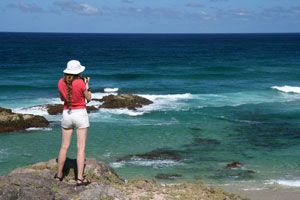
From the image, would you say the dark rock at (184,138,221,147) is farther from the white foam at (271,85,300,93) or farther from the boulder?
the white foam at (271,85,300,93)

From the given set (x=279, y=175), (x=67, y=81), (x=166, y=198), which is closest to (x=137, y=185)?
(x=166, y=198)

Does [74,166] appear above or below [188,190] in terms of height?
above

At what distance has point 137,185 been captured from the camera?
936cm

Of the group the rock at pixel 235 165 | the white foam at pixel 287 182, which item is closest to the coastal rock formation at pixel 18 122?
the rock at pixel 235 165

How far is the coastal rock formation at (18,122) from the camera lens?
21.5m

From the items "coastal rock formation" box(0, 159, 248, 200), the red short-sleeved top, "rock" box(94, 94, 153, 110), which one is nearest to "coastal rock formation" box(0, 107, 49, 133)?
"rock" box(94, 94, 153, 110)

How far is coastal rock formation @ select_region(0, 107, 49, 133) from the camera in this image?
21.5 m

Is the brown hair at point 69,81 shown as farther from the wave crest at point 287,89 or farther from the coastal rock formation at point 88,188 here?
the wave crest at point 287,89

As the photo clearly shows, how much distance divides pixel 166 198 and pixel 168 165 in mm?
6998

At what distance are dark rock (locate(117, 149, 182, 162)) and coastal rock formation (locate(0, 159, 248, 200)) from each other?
6466mm

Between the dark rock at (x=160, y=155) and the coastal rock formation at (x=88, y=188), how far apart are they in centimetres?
647

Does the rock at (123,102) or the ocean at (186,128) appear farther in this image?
the rock at (123,102)

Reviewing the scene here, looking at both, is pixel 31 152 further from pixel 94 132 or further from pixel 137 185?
pixel 137 185

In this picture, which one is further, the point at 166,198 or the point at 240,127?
the point at 240,127
